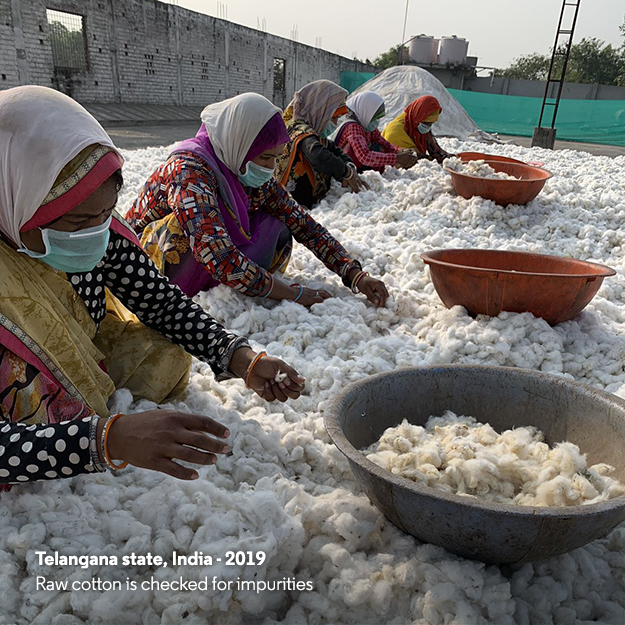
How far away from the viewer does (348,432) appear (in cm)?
160

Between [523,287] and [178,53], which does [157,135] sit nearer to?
[178,53]

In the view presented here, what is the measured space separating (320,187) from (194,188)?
2.59 m

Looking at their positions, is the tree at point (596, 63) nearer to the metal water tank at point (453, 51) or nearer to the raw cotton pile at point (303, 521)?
the metal water tank at point (453, 51)

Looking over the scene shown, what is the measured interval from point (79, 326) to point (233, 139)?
1.38 m

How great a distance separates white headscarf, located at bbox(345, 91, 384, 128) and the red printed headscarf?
572 mm

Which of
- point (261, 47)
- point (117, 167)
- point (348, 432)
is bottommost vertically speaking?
point (348, 432)

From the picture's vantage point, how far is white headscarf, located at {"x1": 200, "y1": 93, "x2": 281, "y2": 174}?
8.61ft

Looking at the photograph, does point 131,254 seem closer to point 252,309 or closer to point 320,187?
point 252,309

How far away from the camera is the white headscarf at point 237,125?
2.62 metres

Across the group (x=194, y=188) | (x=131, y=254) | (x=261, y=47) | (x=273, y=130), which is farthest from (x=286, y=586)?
(x=261, y=47)

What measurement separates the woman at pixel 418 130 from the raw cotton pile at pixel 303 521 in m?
4.03

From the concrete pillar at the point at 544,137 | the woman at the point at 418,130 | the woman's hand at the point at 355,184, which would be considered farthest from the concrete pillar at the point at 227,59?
the woman's hand at the point at 355,184

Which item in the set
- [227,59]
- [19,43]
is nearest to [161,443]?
[19,43]

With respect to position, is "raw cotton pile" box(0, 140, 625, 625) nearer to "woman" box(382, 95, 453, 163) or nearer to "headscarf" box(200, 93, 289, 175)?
"headscarf" box(200, 93, 289, 175)
